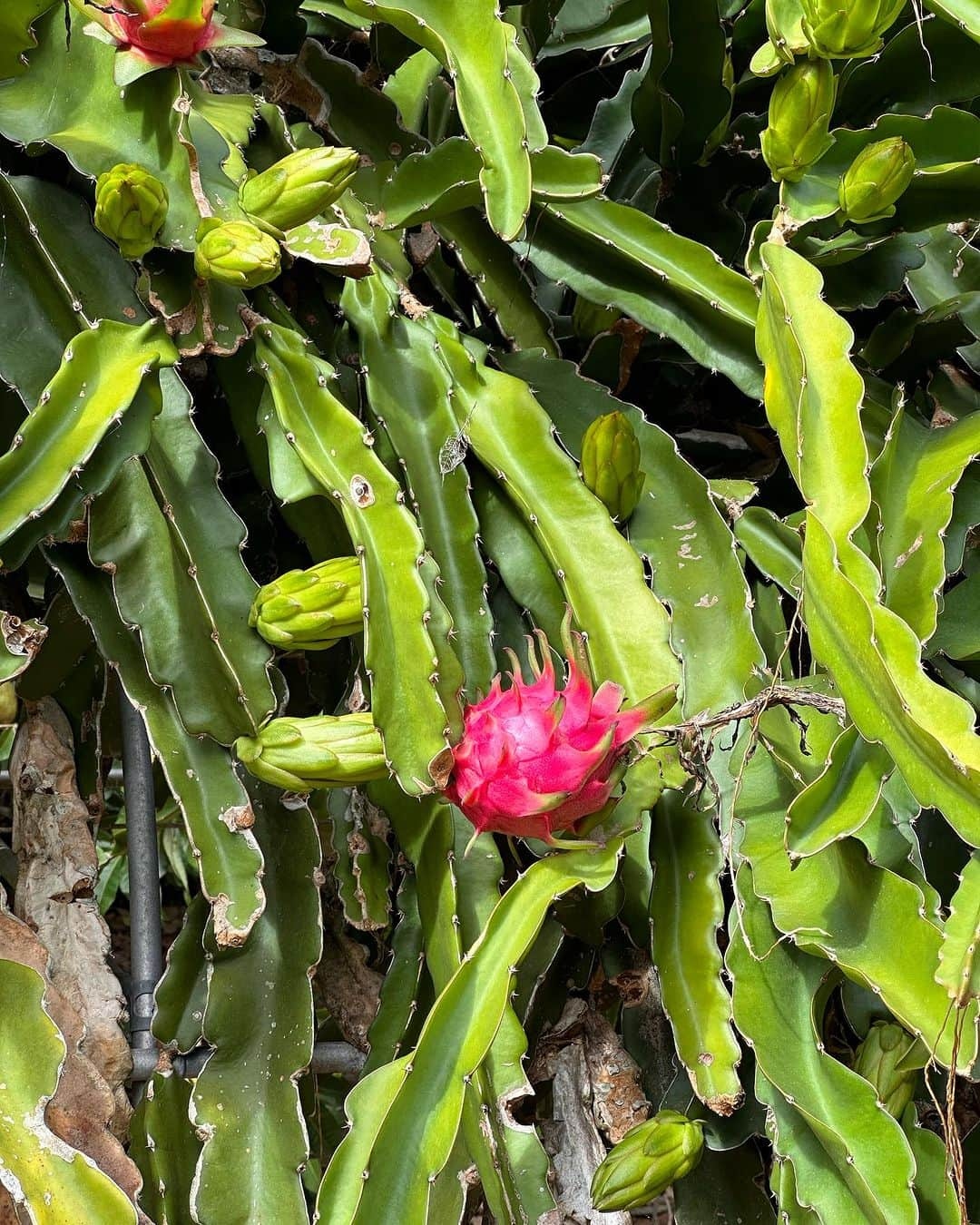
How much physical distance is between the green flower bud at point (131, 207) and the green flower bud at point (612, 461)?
0.29 m

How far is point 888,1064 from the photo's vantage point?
0.75 m

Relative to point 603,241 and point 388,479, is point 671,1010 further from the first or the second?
point 603,241

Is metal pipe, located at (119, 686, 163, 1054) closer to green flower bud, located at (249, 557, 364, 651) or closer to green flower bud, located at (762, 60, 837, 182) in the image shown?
green flower bud, located at (249, 557, 364, 651)

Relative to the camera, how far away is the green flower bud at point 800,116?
0.80 metres

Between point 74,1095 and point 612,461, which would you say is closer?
point 74,1095

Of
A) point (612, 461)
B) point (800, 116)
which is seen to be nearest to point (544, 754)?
point (612, 461)

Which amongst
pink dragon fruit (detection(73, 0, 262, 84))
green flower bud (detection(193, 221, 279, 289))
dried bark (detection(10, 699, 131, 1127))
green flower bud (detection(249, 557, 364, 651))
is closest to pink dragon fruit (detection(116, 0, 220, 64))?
pink dragon fruit (detection(73, 0, 262, 84))

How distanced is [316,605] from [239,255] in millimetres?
202

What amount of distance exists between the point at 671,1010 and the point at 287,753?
0.26 metres

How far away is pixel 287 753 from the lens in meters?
0.69

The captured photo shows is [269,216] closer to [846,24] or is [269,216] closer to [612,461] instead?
[612,461]

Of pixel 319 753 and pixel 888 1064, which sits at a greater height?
pixel 319 753

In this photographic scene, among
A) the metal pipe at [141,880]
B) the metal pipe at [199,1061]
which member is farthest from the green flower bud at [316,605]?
the metal pipe at [199,1061]

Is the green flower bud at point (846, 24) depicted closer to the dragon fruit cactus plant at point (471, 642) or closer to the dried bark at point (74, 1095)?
the dragon fruit cactus plant at point (471, 642)
